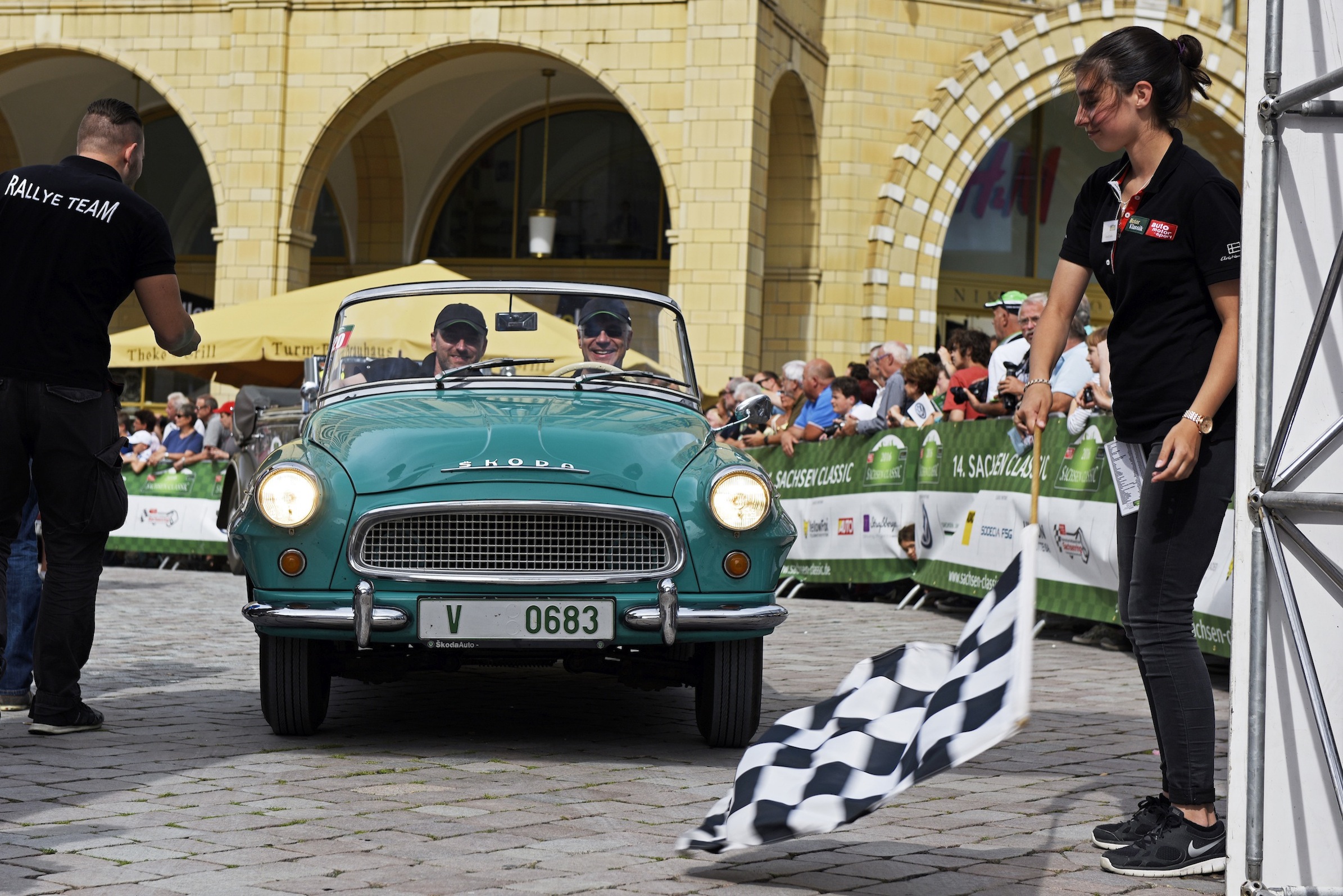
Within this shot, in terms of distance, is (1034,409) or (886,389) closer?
(1034,409)

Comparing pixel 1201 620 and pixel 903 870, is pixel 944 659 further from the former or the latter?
pixel 1201 620

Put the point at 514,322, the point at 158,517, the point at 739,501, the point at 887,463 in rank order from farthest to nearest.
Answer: the point at 158,517, the point at 887,463, the point at 514,322, the point at 739,501

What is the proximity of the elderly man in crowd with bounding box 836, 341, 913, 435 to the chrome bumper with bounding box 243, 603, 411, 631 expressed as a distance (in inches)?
308

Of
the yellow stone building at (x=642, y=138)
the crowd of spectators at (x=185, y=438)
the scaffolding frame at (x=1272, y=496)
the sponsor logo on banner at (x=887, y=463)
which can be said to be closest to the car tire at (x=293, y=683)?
the scaffolding frame at (x=1272, y=496)

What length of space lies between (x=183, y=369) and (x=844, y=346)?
31.6ft

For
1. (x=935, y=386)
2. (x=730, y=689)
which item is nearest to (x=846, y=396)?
(x=935, y=386)

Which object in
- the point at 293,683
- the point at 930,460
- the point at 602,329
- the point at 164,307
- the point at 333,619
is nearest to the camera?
the point at 333,619

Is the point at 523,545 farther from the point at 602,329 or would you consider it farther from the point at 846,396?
the point at 846,396

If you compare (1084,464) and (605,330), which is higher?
(605,330)

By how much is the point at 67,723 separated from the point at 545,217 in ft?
64.2

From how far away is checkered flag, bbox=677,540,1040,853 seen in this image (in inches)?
140

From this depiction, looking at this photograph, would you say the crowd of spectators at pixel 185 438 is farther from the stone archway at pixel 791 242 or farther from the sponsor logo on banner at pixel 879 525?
the stone archway at pixel 791 242

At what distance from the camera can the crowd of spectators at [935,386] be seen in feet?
31.7

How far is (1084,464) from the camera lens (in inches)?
387
